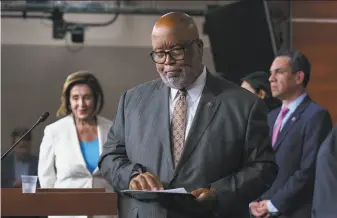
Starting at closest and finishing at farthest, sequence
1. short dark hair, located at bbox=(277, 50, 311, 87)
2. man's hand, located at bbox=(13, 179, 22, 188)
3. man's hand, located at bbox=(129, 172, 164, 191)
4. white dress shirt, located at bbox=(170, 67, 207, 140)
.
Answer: man's hand, located at bbox=(129, 172, 164, 191) < white dress shirt, located at bbox=(170, 67, 207, 140) < short dark hair, located at bbox=(277, 50, 311, 87) < man's hand, located at bbox=(13, 179, 22, 188)

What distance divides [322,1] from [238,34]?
186cm

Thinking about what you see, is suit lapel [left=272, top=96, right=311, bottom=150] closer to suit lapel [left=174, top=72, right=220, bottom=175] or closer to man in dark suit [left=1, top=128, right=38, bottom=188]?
suit lapel [left=174, top=72, right=220, bottom=175]

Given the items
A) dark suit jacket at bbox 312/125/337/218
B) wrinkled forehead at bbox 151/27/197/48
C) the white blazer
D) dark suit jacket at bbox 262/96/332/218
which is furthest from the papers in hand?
the white blazer

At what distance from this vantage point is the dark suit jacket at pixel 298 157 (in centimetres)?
401

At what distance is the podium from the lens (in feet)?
8.29

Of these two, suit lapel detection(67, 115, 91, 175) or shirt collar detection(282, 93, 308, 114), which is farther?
suit lapel detection(67, 115, 91, 175)

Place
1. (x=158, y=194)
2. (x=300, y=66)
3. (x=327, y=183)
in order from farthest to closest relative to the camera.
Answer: (x=300, y=66), (x=327, y=183), (x=158, y=194)

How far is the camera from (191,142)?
2572 mm

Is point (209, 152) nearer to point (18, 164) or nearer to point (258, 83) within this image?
point (258, 83)

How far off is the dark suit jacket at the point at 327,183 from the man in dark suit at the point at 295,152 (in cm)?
92

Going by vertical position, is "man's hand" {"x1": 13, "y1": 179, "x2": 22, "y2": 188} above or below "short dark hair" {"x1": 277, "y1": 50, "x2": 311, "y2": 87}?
below

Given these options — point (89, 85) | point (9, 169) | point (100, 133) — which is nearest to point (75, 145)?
point (100, 133)

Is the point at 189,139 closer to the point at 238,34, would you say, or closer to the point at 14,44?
the point at 238,34

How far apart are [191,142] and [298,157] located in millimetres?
1643
